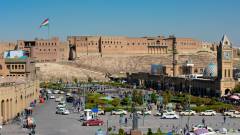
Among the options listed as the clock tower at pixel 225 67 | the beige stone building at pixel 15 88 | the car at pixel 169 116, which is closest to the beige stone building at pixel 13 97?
the beige stone building at pixel 15 88

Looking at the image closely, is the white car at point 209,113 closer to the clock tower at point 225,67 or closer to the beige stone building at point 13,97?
the clock tower at point 225,67

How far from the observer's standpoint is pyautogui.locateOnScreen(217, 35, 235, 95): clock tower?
5066 cm

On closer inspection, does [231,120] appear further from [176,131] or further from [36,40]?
[36,40]

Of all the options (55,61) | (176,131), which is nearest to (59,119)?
(176,131)

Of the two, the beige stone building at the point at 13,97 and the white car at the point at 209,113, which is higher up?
the beige stone building at the point at 13,97

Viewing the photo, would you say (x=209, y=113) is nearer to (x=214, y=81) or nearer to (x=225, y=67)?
(x=225, y=67)

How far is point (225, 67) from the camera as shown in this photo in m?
51.2

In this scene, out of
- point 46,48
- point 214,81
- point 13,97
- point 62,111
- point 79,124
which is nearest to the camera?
point 79,124

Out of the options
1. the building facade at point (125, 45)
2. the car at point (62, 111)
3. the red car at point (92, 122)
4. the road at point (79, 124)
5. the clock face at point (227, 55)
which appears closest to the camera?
the road at point (79, 124)

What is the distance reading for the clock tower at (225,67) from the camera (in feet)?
166

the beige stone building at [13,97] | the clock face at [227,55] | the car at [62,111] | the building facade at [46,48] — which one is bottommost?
the car at [62,111]

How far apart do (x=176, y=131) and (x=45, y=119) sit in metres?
11.2

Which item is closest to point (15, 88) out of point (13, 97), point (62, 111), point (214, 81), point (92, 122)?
point (13, 97)

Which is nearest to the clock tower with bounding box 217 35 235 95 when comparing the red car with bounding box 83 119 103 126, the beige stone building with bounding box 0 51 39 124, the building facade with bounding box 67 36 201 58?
the beige stone building with bounding box 0 51 39 124
